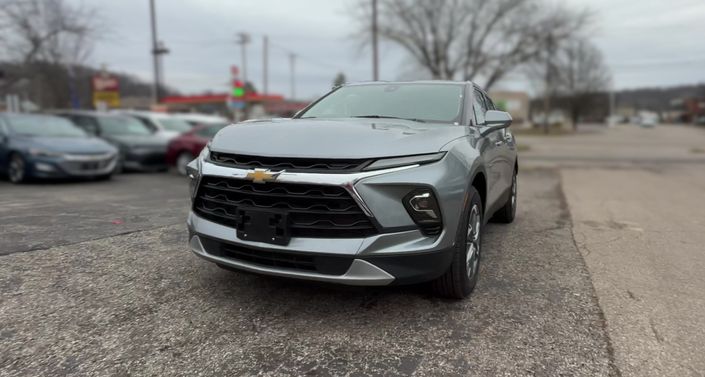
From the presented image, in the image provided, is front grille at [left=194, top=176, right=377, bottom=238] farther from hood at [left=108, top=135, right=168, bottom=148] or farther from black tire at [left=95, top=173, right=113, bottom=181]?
hood at [left=108, top=135, right=168, bottom=148]

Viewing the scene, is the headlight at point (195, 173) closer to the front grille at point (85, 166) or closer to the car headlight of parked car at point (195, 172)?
the car headlight of parked car at point (195, 172)

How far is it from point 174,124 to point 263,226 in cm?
1106

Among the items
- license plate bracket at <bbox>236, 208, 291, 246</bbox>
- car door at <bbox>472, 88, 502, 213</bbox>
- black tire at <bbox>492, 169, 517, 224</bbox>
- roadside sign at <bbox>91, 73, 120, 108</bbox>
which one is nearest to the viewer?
license plate bracket at <bbox>236, 208, 291, 246</bbox>

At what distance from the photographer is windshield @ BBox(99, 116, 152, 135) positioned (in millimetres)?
11844

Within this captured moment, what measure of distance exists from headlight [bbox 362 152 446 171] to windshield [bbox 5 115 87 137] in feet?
29.6

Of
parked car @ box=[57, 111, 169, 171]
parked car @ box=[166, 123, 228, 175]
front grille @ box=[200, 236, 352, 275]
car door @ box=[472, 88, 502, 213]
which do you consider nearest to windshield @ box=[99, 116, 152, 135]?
parked car @ box=[57, 111, 169, 171]

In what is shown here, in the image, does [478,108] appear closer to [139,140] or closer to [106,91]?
[139,140]

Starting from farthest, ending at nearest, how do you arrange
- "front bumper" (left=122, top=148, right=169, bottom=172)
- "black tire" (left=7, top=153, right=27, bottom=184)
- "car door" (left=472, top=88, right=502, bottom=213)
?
1. "front bumper" (left=122, top=148, right=169, bottom=172)
2. "black tire" (left=7, top=153, right=27, bottom=184)
3. "car door" (left=472, top=88, right=502, bottom=213)

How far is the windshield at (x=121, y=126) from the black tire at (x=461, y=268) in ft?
34.2

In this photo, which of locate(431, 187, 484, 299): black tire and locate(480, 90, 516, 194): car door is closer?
locate(431, 187, 484, 299): black tire

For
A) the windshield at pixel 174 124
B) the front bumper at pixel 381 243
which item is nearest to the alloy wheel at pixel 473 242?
the front bumper at pixel 381 243

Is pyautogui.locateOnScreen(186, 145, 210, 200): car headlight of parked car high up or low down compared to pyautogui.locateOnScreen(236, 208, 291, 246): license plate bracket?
up

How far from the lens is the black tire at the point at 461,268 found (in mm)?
3145

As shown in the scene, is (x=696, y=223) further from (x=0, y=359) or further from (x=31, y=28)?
(x=31, y=28)
